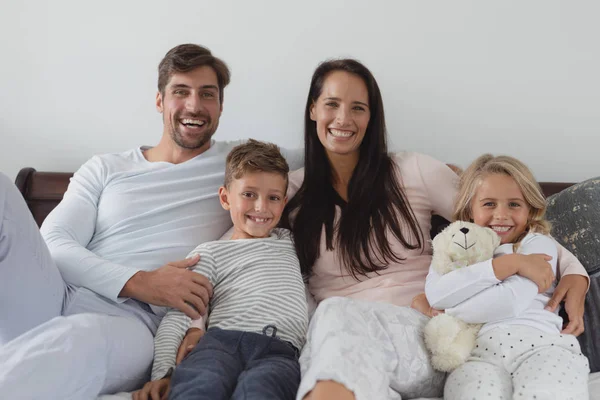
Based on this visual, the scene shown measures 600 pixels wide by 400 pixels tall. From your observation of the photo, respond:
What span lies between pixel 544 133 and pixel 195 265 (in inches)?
50.9

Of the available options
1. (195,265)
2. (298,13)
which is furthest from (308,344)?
(298,13)

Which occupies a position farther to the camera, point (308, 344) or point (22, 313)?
point (22, 313)

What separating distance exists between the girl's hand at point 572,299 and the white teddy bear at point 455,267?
18cm

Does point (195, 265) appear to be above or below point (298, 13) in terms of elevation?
below

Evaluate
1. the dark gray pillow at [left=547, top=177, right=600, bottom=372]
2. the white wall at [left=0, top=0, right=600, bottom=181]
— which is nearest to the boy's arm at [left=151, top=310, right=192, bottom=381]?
the white wall at [left=0, top=0, right=600, bottom=181]

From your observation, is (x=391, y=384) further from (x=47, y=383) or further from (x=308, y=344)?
(x=47, y=383)

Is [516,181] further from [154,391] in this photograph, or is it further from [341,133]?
[154,391]

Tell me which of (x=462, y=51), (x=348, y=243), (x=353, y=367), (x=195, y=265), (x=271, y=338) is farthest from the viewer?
(x=462, y=51)

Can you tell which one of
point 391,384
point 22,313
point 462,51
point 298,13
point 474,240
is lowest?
point 391,384

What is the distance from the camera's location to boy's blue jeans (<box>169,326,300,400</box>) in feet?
3.84

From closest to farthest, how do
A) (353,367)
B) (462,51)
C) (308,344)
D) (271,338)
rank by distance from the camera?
(353,367)
(308,344)
(271,338)
(462,51)

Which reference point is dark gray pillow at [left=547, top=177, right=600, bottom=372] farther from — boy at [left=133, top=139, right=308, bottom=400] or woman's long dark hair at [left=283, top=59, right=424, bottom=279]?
boy at [left=133, top=139, right=308, bottom=400]

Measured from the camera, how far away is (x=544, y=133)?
205 cm

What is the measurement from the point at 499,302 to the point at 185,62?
111cm
